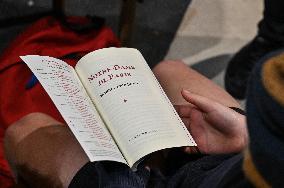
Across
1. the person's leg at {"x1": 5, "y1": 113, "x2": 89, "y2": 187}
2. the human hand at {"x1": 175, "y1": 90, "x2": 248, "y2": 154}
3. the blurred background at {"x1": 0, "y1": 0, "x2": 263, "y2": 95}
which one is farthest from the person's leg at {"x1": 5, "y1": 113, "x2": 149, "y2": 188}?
the blurred background at {"x1": 0, "y1": 0, "x2": 263, "y2": 95}

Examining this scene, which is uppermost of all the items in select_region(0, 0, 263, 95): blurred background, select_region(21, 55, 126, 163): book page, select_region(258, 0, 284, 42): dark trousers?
select_region(21, 55, 126, 163): book page

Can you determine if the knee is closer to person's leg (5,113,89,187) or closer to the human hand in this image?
person's leg (5,113,89,187)

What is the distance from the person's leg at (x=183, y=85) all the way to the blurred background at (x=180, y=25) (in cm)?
45

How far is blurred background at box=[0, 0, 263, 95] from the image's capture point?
1513mm

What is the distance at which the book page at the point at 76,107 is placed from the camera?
29.1 inches

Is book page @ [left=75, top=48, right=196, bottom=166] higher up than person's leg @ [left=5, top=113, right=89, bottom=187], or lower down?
higher up

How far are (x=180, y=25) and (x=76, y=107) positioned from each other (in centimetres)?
88

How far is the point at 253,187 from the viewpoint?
0.52 metres

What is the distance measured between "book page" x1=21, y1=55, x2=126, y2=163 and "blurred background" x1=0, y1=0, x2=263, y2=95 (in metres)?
0.61

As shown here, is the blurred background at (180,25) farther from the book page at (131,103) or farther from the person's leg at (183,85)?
the book page at (131,103)

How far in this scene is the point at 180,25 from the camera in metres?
1.62

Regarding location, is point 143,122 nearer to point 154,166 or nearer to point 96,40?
point 154,166

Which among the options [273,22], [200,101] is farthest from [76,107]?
[273,22]

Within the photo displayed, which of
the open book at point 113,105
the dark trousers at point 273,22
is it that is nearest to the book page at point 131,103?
the open book at point 113,105
